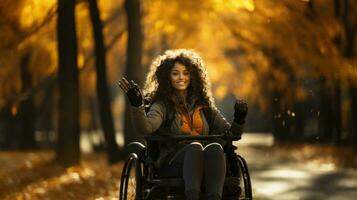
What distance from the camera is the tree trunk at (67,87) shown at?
637 inches

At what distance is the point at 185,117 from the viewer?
299 inches

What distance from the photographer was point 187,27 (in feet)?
92.9

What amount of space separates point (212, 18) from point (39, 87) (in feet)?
18.0

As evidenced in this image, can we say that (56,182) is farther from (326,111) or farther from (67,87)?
(326,111)

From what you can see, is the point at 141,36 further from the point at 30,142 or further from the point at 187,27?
the point at 30,142

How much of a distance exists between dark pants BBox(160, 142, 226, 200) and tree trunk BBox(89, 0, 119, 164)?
1179 centimetres

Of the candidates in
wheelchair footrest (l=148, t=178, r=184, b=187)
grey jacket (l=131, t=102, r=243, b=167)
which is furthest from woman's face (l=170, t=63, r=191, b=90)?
wheelchair footrest (l=148, t=178, r=184, b=187)

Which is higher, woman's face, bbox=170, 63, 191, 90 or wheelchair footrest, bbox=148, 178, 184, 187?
woman's face, bbox=170, 63, 191, 90

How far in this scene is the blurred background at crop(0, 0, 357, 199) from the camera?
16.7 meters

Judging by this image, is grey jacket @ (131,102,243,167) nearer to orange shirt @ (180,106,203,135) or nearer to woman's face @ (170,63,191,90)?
orange shirt @ (180,106,203,135)

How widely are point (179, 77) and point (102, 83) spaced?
38.6 feet

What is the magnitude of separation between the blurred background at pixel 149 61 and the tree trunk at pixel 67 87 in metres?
0.02

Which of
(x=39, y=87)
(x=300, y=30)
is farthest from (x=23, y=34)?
(x=300, y=30)

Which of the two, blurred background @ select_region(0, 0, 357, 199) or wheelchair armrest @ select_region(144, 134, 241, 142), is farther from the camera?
blurred background @ select_region(0, 0, 357, 199)
